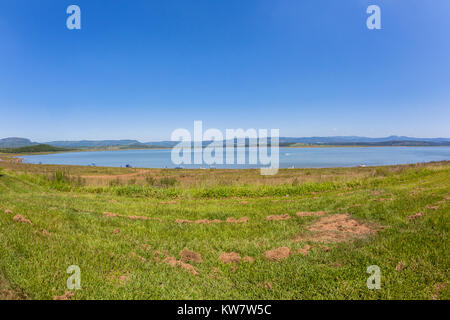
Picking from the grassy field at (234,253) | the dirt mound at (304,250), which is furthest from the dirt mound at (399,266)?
the dirt mound at (304,250)

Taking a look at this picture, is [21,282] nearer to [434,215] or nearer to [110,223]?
[110,223]

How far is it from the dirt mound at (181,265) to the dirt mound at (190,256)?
19 cm

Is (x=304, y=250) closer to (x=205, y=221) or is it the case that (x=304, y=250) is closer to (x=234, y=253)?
(x=234, y=253)

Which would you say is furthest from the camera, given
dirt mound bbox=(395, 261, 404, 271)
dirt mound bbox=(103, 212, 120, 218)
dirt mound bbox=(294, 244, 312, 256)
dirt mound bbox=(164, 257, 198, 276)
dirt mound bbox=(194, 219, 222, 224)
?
dirt mound bbox=(103, 212, 120, 218)

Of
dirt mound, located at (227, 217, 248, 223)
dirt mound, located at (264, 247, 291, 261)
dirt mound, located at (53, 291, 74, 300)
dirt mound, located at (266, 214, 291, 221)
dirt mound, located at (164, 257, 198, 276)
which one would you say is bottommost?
dirt mound, located at (227, 217, 248, 223)

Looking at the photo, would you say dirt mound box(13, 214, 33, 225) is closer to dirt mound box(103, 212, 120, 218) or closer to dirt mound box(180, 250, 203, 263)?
dirt mound box(103, 212, 120, 218)

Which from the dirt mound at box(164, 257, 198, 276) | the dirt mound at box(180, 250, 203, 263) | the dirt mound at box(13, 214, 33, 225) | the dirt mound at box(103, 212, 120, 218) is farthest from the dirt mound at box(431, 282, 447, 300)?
the dirt mound at box(103, 212, 120, 218)

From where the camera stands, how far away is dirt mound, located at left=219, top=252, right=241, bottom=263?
18.6ft

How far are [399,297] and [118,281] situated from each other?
482cm

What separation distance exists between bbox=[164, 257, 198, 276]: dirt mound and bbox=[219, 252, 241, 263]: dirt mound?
0.77 metres

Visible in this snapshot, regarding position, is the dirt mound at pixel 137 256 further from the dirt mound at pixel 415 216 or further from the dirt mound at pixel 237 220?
the dirt mound at pixel 415 216

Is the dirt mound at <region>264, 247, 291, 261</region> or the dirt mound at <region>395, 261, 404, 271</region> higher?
the dirt mound at <region>395, 261, 404, 271</region>
